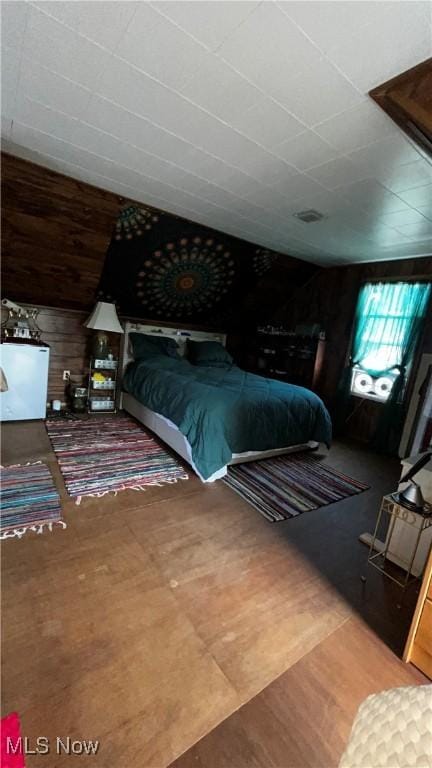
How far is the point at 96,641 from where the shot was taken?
49.1 inches

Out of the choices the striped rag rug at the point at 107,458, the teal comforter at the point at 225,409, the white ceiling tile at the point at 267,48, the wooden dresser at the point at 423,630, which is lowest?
the striped rag rug at the point at 107,458

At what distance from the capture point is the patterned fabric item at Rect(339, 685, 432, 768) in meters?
0.39

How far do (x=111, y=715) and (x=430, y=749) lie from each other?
109cm

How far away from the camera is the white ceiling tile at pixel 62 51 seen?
128 cm

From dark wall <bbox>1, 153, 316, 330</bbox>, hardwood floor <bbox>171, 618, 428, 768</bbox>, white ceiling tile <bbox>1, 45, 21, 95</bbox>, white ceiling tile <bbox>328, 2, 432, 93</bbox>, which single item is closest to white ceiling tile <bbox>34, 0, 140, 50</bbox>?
white ceiling tile <bbox>1, 45, 21, 95</bbox>

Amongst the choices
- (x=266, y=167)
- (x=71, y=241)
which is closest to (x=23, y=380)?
(x=71, y=241)

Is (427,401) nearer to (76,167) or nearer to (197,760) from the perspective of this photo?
(197,760)

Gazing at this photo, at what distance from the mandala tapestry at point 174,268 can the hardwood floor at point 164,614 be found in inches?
Result: 96.1

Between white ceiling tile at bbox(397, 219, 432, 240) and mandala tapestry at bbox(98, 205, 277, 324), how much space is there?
5.04 feet

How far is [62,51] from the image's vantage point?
54.6 inches

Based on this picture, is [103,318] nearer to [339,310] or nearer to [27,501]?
[27,501]

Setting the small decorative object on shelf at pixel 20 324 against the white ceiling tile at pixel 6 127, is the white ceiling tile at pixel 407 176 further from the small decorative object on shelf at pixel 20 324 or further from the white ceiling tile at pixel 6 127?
the small decorative object on shelf at pixel 20 324

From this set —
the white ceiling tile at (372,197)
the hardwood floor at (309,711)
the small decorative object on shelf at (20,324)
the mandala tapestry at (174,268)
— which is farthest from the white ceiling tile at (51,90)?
the hardwood floor at (309,711)

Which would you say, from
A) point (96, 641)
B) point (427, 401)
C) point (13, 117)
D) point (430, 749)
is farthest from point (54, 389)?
point (430, 749)
